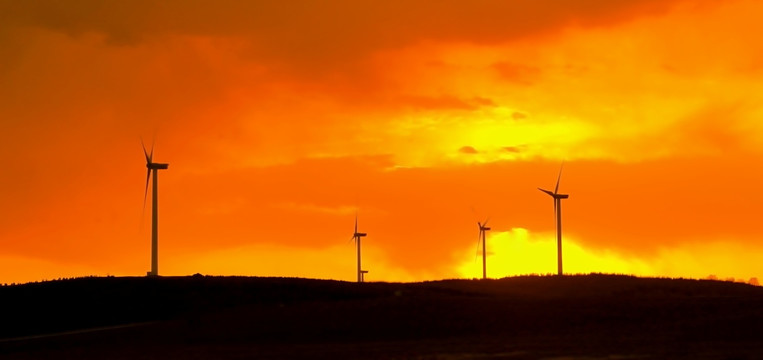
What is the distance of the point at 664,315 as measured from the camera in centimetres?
6488

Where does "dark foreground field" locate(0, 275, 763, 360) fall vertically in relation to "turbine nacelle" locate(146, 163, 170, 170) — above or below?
below

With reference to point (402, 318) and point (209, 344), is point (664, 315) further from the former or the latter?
point (209, 344)

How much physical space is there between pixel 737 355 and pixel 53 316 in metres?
51.4

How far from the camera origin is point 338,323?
63.2 meters

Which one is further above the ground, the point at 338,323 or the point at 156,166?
the point at 156,166

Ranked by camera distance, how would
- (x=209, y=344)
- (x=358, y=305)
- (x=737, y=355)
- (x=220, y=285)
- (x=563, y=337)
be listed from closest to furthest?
(x=737, y=355), (x=563, y=337), (x=209, y=344), (x=358, y=305), (x=220, y=285)

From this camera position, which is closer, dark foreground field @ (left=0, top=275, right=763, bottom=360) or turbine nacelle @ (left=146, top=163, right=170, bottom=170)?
dark foreground field @ (left=0, top=275, right=763, bottom=360)

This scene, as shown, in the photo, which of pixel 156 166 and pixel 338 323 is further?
pixel 156 166

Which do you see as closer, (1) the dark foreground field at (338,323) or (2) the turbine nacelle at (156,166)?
(1) the dark foreground field at (338,323)

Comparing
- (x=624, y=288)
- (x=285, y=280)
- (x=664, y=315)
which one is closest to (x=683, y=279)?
(x=624, y=288)

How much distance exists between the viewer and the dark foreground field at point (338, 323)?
48.5m

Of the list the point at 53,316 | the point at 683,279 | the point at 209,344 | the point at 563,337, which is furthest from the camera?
the point at 683,279

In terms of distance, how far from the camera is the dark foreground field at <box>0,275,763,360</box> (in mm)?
48469

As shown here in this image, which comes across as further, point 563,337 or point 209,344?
point 209,344
